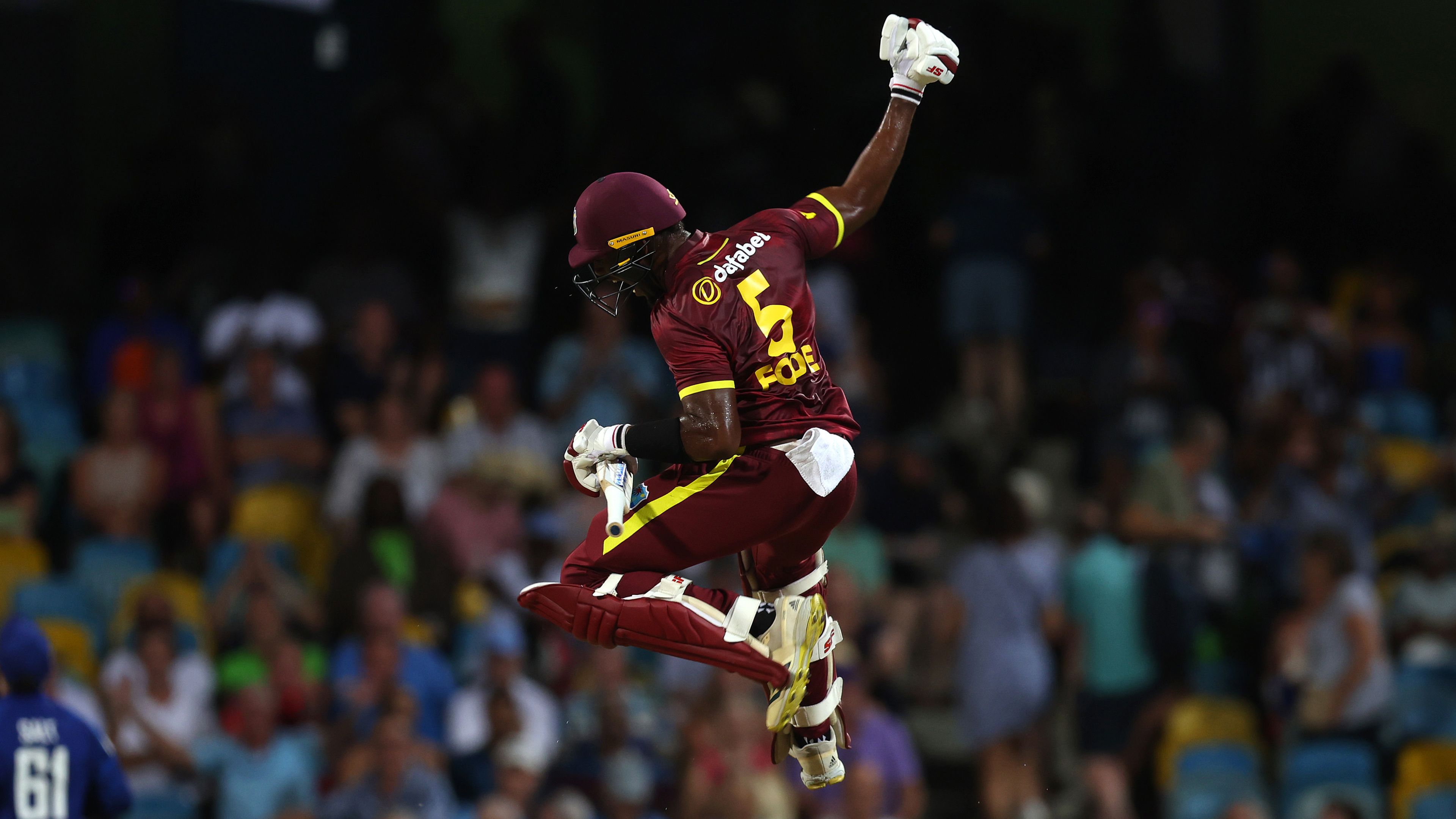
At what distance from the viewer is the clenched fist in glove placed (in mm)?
6629

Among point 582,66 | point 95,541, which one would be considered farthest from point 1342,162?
point 95,541

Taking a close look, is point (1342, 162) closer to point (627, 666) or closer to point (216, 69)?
point (627, 666)

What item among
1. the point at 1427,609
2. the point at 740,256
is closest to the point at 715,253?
the point at 740,256

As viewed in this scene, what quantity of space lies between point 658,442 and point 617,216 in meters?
0.78

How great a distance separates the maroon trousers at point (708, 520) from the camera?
620 cm

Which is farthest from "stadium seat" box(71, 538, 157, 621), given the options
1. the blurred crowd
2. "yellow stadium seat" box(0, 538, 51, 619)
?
"yellow stadium seat" box(0, 538, 51, 619)

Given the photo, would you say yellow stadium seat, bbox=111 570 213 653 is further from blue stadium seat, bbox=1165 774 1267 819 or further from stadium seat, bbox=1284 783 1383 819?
stadium seat, bbox=1284 783 1383 819

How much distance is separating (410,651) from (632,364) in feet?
9.07

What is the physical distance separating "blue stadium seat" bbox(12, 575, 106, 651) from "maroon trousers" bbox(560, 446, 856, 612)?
6.26 metres

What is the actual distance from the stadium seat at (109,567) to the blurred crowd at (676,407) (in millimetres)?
37

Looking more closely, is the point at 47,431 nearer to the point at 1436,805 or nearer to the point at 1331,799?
the point at 1331,799

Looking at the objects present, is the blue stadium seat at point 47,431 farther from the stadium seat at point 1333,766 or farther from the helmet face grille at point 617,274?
the stadium seat at point 1333,766

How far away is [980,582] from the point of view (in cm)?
1166

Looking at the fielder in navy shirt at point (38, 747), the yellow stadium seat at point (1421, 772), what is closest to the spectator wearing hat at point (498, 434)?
the fielder in navy shirt at point (38, 747)
